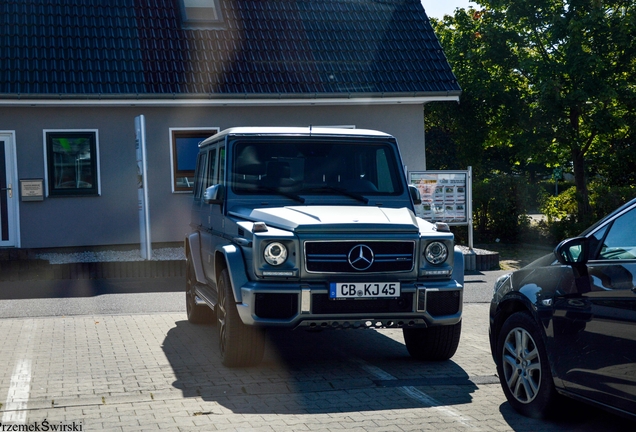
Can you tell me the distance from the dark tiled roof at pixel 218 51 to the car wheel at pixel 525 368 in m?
11.9

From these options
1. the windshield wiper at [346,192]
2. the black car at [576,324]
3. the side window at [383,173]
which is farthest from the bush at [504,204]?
the black car at [576,324]

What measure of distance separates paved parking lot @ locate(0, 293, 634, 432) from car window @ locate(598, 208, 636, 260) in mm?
1157

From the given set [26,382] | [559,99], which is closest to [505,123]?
[559,99]

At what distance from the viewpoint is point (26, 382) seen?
7.20 m

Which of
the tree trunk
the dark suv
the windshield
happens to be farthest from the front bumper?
the tree trunk

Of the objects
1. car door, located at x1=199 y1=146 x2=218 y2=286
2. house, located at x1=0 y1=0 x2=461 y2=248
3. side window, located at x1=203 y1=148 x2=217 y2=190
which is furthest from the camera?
house, located at x1=0 y1=0 x2=461 y2=248

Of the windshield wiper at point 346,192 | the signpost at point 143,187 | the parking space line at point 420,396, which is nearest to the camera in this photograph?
the parking space line at point 420,396

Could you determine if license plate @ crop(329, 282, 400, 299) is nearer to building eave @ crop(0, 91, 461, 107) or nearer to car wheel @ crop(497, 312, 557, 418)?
car wheel @ crop(497, 312, 557, 418)

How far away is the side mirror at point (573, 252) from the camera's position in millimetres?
5359

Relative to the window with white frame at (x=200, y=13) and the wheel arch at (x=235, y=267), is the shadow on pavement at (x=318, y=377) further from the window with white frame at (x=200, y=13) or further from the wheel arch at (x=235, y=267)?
the window with white frame at (x=200, y=13)

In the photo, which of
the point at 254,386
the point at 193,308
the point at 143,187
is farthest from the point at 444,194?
the point at 254,386

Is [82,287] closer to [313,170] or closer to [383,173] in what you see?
[313,170]

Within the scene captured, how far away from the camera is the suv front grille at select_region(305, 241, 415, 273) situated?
7.21 metres

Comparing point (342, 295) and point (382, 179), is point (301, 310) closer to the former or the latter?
point (342, 295)
